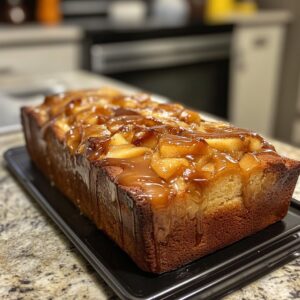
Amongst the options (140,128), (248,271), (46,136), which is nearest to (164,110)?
(140,128)

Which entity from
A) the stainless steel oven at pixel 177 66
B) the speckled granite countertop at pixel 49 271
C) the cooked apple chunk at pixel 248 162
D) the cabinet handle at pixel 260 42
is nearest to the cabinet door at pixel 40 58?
the stainless steel oven at pixel 177 66

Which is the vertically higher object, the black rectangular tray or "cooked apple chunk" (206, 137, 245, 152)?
"cooked apple chunk" (206, 137, 245, 152)

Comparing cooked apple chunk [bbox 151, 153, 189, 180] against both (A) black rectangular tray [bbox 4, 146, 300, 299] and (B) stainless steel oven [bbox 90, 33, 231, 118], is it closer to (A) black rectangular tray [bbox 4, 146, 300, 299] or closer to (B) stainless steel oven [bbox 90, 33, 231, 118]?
(A) black rectangular tray [bbox 4, 146, 300, 299]

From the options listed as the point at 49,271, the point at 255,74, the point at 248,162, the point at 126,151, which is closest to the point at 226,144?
the point at 248,162

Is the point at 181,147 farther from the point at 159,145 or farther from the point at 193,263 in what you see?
the point at 193,263

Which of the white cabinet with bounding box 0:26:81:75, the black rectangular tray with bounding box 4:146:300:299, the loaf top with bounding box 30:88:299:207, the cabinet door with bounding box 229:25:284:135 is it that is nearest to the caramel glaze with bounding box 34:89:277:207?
the loaf top with bounding box 30:88:299:207

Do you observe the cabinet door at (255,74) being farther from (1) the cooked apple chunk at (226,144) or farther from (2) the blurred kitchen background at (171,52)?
(1) the cooked apple chunk at (226,144)
